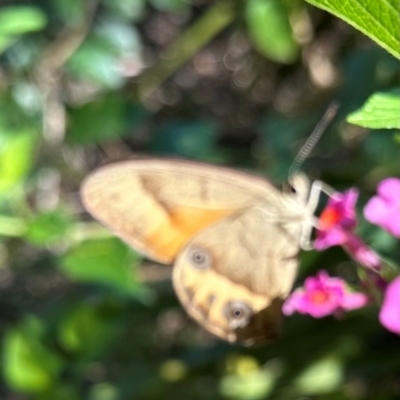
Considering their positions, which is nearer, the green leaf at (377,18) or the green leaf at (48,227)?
the green leaf at (377,18)

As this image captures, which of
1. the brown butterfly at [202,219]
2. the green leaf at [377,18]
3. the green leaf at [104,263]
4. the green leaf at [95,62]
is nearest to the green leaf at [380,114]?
the green leaf at [377,18]

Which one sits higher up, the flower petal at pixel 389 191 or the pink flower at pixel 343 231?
the flower petal at pixel 389 191

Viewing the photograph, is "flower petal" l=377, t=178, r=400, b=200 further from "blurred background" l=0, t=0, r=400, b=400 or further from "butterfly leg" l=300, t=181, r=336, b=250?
"blurred background" l=0, t=0, r=400, b=400

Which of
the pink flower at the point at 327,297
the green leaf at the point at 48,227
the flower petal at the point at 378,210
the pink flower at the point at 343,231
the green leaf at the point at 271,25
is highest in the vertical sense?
the flower petal at the point at 378,210

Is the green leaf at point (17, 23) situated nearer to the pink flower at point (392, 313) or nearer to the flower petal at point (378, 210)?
the flower petal at point (378, 210)

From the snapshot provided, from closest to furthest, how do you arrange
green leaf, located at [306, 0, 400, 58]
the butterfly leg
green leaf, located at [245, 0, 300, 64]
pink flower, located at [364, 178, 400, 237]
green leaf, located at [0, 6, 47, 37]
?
green leaf, located at [306, 0, 400, 58]
pink flower, located at [364, 178, 400, 237]
the butterfly leg
green leaf, located at [0, 6, 47, 37]
green leaf, located at [245, 0, 300, 64]

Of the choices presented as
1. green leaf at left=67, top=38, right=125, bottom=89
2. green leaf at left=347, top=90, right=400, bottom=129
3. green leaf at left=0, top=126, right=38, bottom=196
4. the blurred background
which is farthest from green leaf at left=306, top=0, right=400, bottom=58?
green leaf at left=67, top=38, right=125, bottom=89

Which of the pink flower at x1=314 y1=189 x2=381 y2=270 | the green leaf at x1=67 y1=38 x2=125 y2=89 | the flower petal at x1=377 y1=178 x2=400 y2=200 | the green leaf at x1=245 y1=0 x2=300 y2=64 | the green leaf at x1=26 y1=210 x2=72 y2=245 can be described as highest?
the flower petal at x1=377 y1=178 x2=400 y2=200

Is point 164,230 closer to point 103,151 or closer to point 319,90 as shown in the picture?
point 319,90
